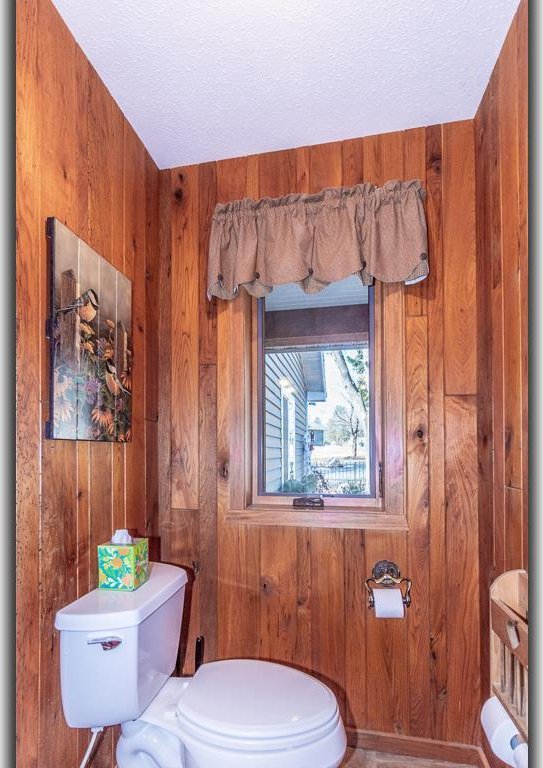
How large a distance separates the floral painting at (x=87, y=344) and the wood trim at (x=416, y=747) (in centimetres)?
142

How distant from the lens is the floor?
1.75 m

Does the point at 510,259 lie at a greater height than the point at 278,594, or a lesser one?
greater

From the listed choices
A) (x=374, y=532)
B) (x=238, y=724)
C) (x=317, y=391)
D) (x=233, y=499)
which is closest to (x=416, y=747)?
(x=374, y=532)

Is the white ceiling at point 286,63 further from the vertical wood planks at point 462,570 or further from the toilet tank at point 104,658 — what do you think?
the toilet tank at point 104,658

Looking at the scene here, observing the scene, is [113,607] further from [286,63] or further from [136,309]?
[286,63]

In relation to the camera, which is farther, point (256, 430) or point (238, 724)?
point (256, 430)

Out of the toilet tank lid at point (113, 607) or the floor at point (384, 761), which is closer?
the toilet tank lid at point (113, 607)

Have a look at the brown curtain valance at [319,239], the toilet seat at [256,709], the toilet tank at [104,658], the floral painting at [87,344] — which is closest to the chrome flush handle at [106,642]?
the toilet tank at [104,658]

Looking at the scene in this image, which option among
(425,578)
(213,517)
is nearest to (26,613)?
(213,517)

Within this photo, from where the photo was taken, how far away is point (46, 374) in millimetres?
1282

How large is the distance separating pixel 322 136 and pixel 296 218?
34cm

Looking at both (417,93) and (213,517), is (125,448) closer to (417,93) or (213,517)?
(213,517)

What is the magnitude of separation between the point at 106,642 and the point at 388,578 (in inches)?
40.5

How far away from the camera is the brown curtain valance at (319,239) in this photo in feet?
6.05
